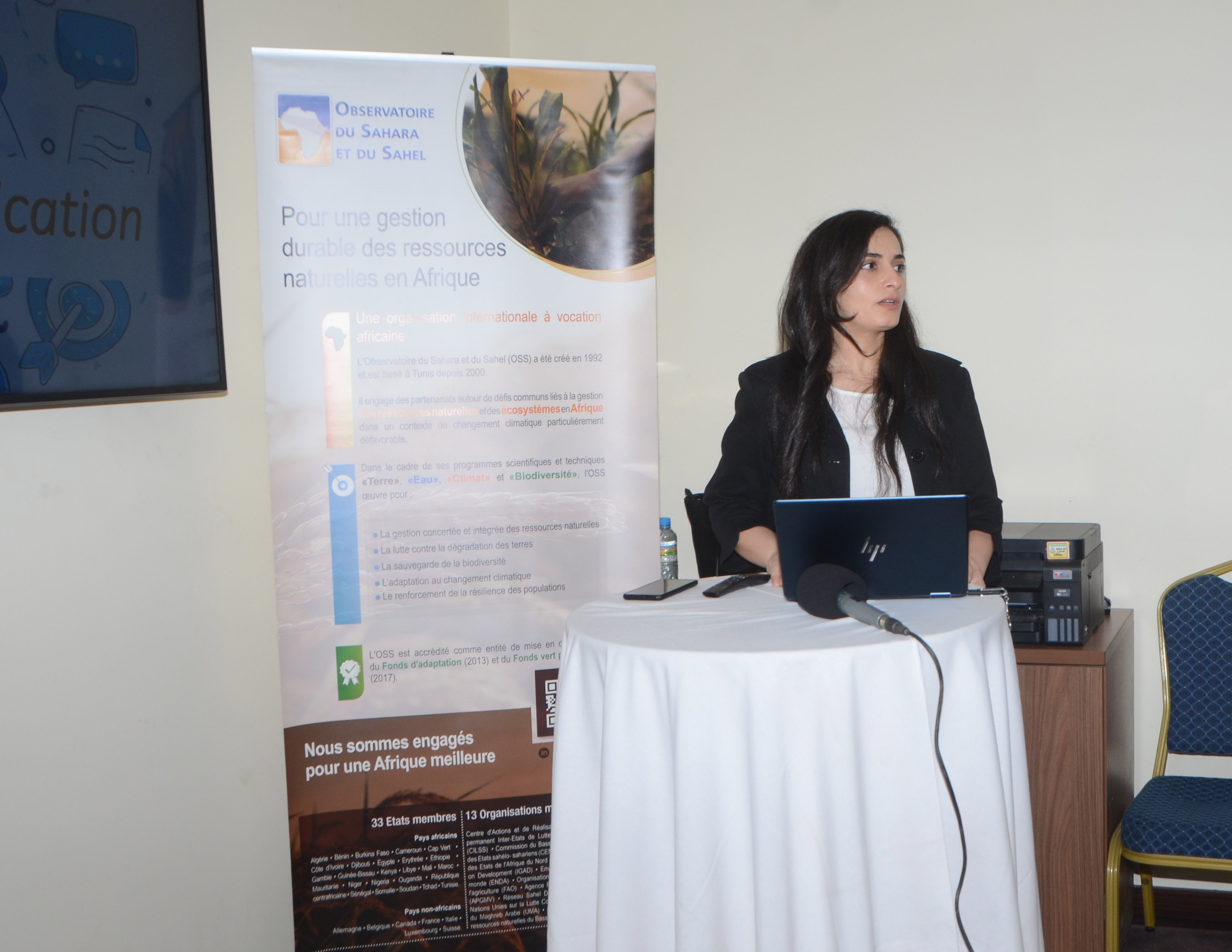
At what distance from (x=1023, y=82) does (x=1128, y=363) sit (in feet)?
2.93

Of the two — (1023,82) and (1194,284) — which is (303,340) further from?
(1194,284)

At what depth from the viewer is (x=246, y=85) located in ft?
8.11

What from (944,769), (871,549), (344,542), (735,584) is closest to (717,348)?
(344,542)

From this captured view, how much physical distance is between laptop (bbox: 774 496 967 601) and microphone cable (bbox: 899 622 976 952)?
6.6 inches

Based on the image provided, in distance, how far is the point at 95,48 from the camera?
1.93 metres

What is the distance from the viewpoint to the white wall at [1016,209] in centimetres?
298

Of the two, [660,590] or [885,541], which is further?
[660,590]

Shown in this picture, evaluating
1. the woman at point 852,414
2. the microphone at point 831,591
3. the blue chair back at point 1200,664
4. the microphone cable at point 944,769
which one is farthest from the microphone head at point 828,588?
the blue chair back at point 1200,664

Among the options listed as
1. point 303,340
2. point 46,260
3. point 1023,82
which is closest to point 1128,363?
point 1023,82

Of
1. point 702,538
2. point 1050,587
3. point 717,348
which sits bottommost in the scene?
point 1050,587

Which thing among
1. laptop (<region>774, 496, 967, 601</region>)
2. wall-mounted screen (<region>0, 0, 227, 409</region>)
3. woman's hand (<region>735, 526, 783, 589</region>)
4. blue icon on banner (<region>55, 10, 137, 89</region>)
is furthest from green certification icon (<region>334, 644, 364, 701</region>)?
blue icon on banner (<region>55, 10, 137, 89</region>)

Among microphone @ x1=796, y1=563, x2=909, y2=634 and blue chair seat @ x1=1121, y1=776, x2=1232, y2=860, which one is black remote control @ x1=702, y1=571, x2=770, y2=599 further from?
blue chair seat @ x1=1121, y1=776, x2=1232, y2=860

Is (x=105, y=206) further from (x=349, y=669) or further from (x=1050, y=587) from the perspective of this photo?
(x=1050, y=587)

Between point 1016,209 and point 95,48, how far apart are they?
2486 mm
